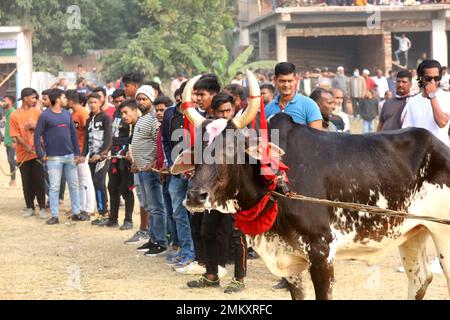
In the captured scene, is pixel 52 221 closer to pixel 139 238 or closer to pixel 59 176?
pixel 59 176

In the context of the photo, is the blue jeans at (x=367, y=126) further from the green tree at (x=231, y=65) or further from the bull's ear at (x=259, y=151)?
the bull's ear at (x=259, y=151)

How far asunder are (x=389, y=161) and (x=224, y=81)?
2193 centimetres

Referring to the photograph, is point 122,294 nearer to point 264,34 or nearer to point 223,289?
point 223,289

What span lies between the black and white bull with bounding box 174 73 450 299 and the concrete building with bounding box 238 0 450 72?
22.6 m

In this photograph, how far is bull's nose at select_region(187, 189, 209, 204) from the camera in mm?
5059

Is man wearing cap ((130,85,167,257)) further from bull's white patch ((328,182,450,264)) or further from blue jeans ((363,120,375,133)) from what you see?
blue jeans ((363,120,375,133))

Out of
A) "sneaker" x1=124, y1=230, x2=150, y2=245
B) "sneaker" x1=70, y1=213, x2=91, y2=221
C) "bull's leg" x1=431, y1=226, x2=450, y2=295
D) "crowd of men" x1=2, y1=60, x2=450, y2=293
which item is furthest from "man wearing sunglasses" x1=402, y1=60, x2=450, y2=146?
"sneaker" x1=70, y1=213, x2=91, y2=221

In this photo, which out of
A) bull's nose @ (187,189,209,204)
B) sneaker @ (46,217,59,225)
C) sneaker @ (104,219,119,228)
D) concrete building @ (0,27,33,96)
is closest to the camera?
bull's nose @ (187,189,209,204)

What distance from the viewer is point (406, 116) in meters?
7.76

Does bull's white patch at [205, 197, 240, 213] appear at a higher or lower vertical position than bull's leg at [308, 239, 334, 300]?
higher

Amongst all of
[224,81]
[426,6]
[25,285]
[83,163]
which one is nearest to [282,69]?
[25,285]

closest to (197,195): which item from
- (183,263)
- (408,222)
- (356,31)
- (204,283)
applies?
(408,222)

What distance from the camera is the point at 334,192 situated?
5762 mm

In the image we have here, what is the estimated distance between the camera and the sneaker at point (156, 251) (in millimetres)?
9164
